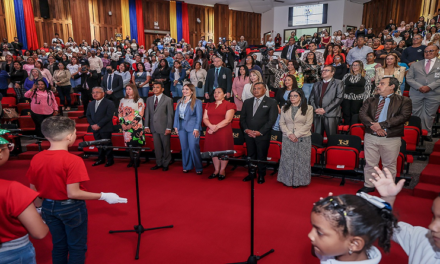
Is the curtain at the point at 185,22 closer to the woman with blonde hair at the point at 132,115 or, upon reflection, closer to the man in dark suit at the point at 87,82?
the man in dark suit at the point at 87,82

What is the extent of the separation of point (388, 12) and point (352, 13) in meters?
2.12

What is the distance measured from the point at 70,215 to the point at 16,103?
7.83m

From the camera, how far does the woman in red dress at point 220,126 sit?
4281mm

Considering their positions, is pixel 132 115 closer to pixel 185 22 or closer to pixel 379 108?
pixel 379 108

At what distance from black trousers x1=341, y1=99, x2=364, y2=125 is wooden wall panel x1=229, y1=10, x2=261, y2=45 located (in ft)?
55.6

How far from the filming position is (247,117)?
4.22 metres

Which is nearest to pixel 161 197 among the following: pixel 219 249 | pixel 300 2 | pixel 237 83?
pixel 219 249

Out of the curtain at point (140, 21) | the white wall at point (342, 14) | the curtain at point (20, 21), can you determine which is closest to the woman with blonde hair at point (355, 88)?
the white wall at point (342, 14)

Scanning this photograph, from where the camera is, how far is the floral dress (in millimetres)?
4758

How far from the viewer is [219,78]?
20.1ft

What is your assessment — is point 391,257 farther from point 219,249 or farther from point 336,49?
point 336,49

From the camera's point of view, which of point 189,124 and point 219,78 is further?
point 219,78

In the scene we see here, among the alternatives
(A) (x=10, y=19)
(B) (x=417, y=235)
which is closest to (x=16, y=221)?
(B) (x=417, y=235)

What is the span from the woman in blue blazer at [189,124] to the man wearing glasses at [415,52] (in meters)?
4.97
